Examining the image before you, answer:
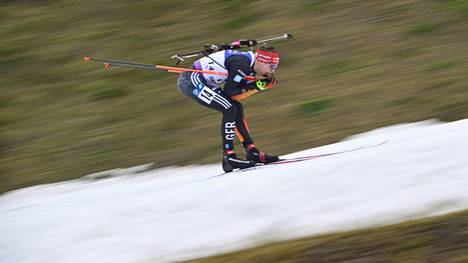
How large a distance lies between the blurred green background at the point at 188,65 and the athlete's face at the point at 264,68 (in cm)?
314

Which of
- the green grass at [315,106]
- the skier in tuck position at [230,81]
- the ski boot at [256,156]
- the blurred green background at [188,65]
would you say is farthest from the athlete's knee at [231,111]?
the green grass at [315,106]

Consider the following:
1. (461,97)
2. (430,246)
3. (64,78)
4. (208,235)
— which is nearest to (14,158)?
(64,78)

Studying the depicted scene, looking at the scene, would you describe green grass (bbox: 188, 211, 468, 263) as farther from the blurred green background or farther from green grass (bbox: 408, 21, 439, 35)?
green grass (bbox: 408, 21, 439, 35)

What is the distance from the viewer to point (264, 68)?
11.2m

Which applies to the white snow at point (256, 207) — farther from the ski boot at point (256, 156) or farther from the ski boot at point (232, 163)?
the ski boot at point (256, 156)

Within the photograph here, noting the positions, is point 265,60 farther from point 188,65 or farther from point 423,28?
point 423,28

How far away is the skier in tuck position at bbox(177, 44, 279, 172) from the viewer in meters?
11.1

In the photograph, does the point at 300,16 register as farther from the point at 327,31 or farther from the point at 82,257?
the point at 82,257

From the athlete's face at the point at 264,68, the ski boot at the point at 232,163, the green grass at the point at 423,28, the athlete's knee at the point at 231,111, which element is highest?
the green grass at the point at 423,28

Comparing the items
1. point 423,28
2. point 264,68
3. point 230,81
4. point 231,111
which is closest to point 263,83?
point 264,68

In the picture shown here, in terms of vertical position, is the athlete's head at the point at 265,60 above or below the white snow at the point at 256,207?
above

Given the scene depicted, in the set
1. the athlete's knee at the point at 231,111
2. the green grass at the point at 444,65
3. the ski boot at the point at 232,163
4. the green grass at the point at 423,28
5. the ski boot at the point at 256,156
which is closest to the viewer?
the athlete's knee at the point at 231,111

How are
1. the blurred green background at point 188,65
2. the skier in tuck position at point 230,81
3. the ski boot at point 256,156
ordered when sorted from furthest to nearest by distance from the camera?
1. the blurred green background at point 188,65
2. the ski boot at point 256,156
3. the skier in tuck position at point 230,81

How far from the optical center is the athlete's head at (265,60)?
1112cm
